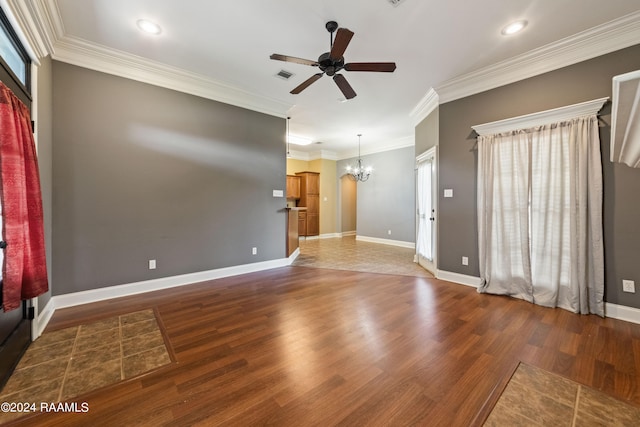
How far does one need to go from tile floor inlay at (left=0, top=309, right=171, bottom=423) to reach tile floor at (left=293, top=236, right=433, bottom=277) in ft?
9.93

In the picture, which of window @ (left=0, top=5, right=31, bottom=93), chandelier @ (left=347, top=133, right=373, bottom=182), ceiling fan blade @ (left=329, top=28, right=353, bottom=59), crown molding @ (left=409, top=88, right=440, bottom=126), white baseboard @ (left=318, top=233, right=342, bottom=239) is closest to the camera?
window @ (left=0, top=5, right=31, bottom=93)

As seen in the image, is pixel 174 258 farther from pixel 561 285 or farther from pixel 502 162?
pixel 561 285

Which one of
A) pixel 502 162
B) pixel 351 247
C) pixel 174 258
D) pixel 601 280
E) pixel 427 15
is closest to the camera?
pixel 427 15

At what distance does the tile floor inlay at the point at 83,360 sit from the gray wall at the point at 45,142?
0.56 m

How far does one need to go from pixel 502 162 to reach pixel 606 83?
3.82ft

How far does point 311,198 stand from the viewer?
28.7 feet

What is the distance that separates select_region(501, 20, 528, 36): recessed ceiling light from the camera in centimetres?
257

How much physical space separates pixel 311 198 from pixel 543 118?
6486 millimetres

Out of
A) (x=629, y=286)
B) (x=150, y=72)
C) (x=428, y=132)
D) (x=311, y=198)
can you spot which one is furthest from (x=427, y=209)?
(x=150, y=72)

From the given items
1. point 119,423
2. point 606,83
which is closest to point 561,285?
point 606,83

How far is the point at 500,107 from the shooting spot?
134 inches

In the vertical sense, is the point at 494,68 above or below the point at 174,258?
above

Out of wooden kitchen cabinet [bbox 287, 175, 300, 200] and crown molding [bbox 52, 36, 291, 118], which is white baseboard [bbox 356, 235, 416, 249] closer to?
wooden kitchen cabinet [bbox 287, 175, 300, 200]

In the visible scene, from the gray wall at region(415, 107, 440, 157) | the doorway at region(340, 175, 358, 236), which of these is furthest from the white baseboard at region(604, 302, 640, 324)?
the doorway at region(340, 175, 358, 236)
